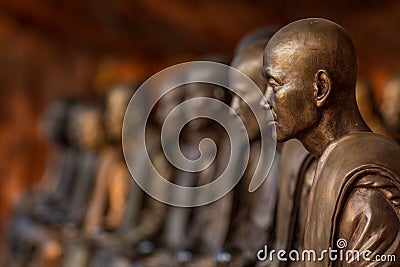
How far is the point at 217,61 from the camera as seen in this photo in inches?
127

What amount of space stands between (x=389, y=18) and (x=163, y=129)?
4.90 feet

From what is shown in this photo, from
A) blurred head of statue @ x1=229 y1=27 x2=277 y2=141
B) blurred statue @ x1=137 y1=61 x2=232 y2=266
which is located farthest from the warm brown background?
blurred head of statue @ x1=229 y1=27 x2=277 y2=141

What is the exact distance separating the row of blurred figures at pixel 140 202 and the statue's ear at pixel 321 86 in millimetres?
483

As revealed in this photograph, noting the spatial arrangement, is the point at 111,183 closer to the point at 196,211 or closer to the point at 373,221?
the point at 196,211

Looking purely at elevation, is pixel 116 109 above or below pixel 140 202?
above

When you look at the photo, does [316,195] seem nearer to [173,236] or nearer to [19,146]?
[173,236]

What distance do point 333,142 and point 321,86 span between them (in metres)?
0.12

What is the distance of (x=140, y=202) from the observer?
159 inches

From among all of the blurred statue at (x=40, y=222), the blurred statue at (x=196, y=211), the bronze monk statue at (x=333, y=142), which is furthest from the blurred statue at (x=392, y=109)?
the blurred statue at (x=40, y=222)

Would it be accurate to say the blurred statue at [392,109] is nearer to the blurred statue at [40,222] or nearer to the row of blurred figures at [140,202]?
the row of blurred figures at [140,202]

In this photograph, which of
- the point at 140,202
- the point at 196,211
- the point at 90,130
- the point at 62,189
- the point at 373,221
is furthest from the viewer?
the point at 62,189

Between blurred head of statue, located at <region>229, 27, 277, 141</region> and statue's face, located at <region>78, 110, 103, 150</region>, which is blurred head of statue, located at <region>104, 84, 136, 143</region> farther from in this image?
blurred head of statue, located at <region>229, 27, 277, 141</region>

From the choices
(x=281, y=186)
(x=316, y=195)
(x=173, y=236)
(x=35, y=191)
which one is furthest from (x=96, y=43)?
(x=316, y=195)

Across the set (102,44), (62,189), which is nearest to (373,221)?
(62,189)
